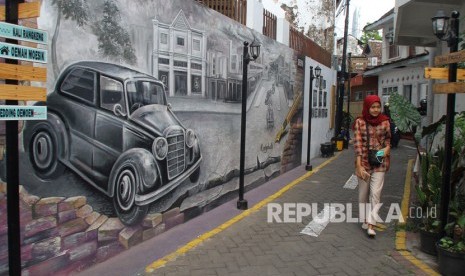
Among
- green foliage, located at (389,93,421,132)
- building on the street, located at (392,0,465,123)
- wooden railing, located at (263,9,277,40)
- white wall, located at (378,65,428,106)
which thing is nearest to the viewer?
green foliage, located at (389,93,421,132)

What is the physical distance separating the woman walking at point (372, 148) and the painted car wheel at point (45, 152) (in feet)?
12.8

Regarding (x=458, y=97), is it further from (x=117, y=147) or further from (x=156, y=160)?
(x=117, y=147)

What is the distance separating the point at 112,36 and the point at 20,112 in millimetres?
2092

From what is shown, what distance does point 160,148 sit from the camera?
5.63 metres

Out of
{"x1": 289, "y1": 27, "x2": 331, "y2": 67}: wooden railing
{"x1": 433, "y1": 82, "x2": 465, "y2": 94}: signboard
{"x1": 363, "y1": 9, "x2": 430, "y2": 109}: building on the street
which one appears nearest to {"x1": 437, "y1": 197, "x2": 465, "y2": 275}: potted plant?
{"x1": 433, "y1": 82, "x2": 465, "y2": 94}: signboard

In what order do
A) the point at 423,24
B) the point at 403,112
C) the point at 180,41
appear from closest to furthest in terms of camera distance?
the point at 180,41, the point at 403,112, the point at 423,24

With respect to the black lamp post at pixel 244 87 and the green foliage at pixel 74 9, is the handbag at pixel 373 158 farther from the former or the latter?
the green foliage at pixel 74 9

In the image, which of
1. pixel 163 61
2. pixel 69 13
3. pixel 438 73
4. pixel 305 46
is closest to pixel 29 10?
pixel 69 13

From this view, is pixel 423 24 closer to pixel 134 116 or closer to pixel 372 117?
pixel 372 117

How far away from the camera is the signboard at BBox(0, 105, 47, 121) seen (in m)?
2.67

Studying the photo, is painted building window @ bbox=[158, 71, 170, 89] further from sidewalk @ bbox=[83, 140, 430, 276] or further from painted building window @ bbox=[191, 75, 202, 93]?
sidewalk @ bbox=[83, 140, 430, 276]

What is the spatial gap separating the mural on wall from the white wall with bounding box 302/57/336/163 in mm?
4934

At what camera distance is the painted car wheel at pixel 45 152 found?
382cm

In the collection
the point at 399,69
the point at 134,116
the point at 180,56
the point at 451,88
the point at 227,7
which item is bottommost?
the point at 134,116
